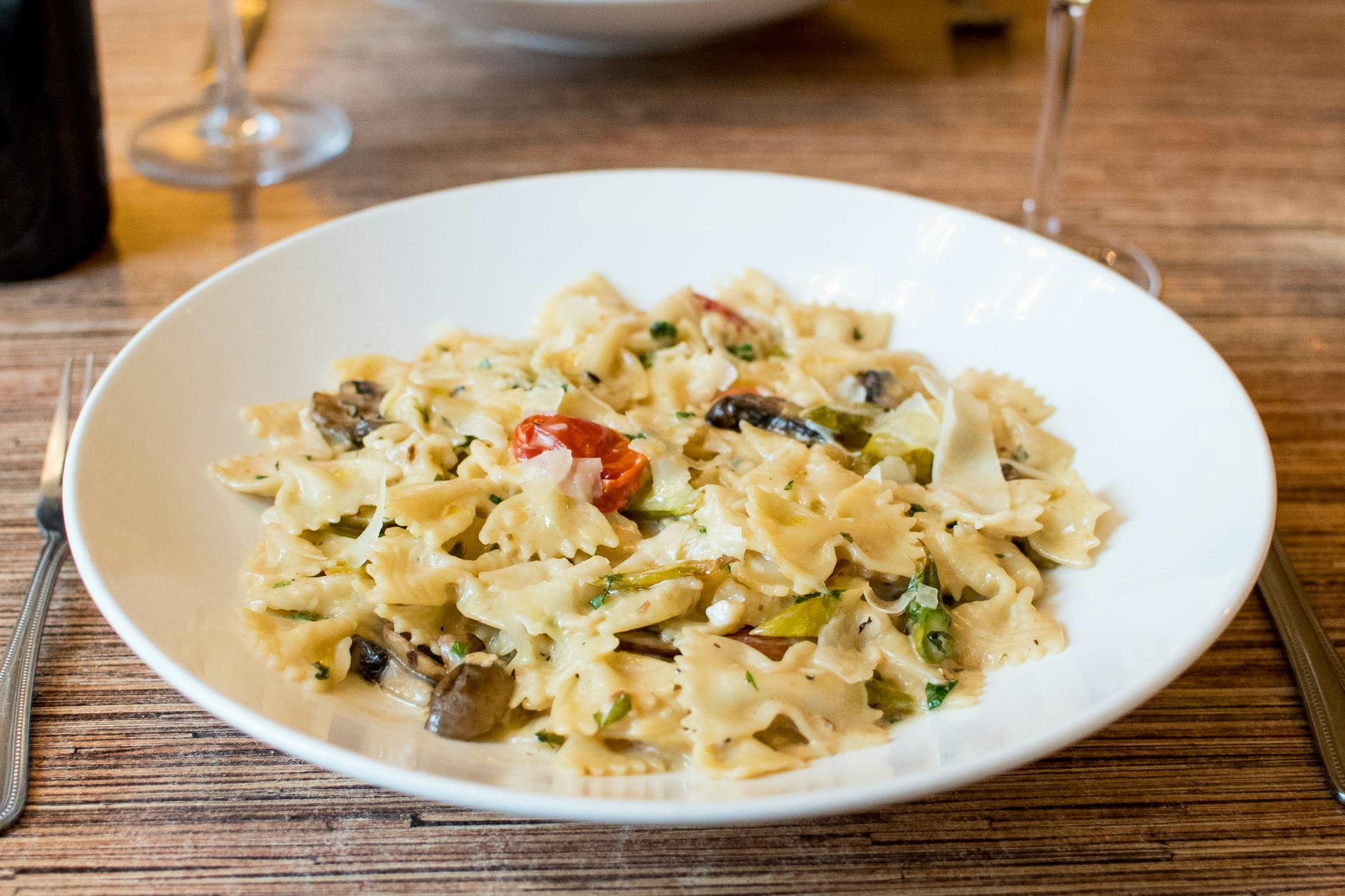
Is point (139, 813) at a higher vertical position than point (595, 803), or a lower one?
lower

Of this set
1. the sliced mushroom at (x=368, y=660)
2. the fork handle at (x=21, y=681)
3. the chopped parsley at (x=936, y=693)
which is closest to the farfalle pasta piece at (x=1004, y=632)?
the chopped parsley at (x=936, y=693)

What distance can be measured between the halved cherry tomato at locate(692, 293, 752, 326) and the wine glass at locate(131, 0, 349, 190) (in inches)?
101

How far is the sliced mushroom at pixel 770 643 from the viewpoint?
2.56 m

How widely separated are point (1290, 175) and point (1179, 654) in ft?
14.3

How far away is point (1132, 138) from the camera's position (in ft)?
19.6

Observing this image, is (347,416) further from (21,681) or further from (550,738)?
(550,738)

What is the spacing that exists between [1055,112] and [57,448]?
12.6 feet

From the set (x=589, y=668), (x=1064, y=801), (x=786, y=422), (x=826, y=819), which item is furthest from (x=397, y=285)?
(x=1064, y=801)

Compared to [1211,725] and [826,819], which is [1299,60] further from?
[826,819]

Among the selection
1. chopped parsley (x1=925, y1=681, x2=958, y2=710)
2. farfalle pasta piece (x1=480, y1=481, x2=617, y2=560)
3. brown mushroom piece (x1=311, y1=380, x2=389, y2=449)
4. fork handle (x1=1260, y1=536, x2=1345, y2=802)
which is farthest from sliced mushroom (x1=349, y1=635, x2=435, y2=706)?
fork handle (x1=1260, y1=536, x2=1345, y2=802)

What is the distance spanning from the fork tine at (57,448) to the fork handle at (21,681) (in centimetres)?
17

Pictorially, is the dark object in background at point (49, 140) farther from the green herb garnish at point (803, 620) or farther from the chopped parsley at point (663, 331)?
the green herb garnish at point (803, 620)

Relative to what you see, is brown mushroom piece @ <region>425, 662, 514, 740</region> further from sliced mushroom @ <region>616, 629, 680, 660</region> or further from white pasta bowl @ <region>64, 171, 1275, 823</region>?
sliced mushroom @ <region>616, 629, 680, 660</region>

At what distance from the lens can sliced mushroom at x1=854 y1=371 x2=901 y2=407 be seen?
335cm
